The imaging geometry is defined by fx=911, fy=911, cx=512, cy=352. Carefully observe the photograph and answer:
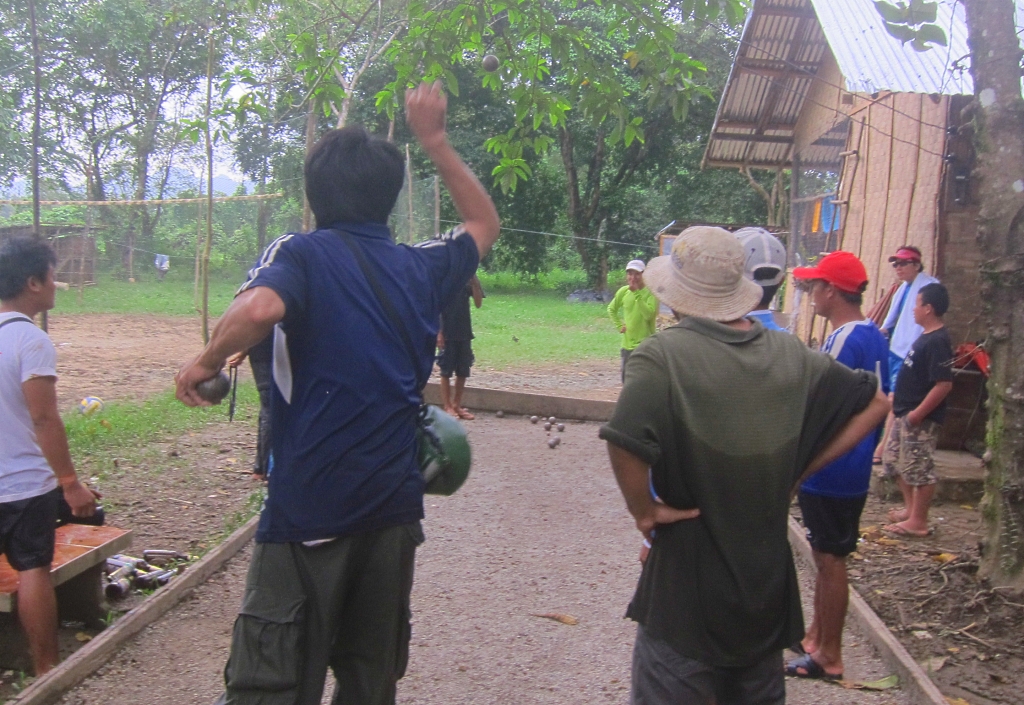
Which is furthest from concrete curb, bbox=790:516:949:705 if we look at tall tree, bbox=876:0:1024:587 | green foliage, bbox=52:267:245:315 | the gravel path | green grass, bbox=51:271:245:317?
green grass, bbox=51:271:245:317

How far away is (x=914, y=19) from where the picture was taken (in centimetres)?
408

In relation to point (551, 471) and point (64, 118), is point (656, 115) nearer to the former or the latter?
point (64, 118)

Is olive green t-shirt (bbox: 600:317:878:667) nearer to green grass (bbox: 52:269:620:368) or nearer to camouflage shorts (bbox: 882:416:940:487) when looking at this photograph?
camouflage shorts (bbox: 882:416:940:487)

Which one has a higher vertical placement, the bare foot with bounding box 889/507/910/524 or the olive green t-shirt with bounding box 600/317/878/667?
the olive green t-shirt with bounding box 600/317/878/667

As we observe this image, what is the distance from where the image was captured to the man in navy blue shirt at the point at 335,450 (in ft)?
7.82

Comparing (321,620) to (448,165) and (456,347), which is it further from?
(456,347)

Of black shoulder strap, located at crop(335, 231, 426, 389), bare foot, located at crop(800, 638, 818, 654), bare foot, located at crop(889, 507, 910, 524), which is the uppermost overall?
black shoulder strap, located at crop(335, 231, 426, 389)

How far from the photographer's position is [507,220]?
31.0m

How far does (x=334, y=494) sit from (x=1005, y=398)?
3.77 metres

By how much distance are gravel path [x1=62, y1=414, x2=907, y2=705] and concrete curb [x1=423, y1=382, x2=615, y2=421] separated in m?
3.02

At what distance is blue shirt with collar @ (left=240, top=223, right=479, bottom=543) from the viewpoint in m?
2.41

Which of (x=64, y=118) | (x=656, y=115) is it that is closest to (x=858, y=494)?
(x=656, y=115)

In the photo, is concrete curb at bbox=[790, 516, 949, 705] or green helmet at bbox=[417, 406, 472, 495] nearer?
green helmet at bbox=[417, 406, 472, 495]

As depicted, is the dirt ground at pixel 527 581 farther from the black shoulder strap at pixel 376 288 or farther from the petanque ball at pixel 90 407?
the black shoulder strap at pixel 376 288
